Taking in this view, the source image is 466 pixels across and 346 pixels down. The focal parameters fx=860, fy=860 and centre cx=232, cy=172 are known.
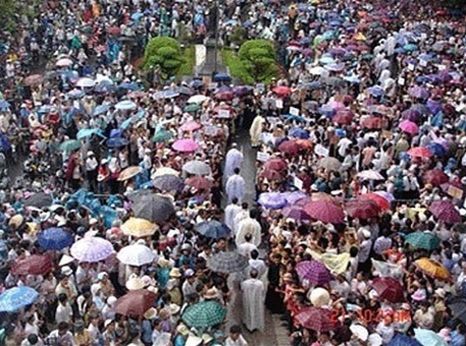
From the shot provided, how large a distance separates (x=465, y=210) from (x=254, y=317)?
4766 millimetres

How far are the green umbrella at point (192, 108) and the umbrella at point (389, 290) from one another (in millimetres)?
9735

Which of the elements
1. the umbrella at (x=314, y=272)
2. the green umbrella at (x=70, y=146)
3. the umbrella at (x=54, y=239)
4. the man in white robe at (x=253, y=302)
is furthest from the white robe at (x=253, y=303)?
the green umbrella at (x=70, y=146)

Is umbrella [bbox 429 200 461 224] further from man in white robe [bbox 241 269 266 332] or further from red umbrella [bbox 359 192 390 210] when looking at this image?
man in white robe [bbox 241 269 266 332]

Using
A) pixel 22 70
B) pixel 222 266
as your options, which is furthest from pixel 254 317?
pixel 22 70

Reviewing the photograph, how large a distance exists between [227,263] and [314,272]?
4.18 feet

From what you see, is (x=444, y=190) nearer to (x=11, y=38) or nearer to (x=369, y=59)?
(x=369, y=59)

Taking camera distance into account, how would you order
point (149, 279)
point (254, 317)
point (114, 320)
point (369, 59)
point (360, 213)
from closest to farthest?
point (114, 320)
point (149, 279)
point (254, 317)
point (360, 213)
point (369, 59)

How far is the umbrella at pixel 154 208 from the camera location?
1404 cm

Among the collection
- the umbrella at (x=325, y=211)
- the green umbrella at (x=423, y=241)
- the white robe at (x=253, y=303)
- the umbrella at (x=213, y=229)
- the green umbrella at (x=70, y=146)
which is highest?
the umbrella at (x=325, y=211)

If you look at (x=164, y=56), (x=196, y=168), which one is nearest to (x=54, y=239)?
(x=196, y=168)

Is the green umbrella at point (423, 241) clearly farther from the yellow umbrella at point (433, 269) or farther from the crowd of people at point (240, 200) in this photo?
the yellow umbrella at point (433, 269)

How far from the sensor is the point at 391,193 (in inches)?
644

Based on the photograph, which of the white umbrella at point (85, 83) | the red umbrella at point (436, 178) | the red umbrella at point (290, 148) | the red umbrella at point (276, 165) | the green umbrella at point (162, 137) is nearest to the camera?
the red umbrella at point (436, 178)

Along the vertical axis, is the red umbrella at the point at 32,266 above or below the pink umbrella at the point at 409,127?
below
